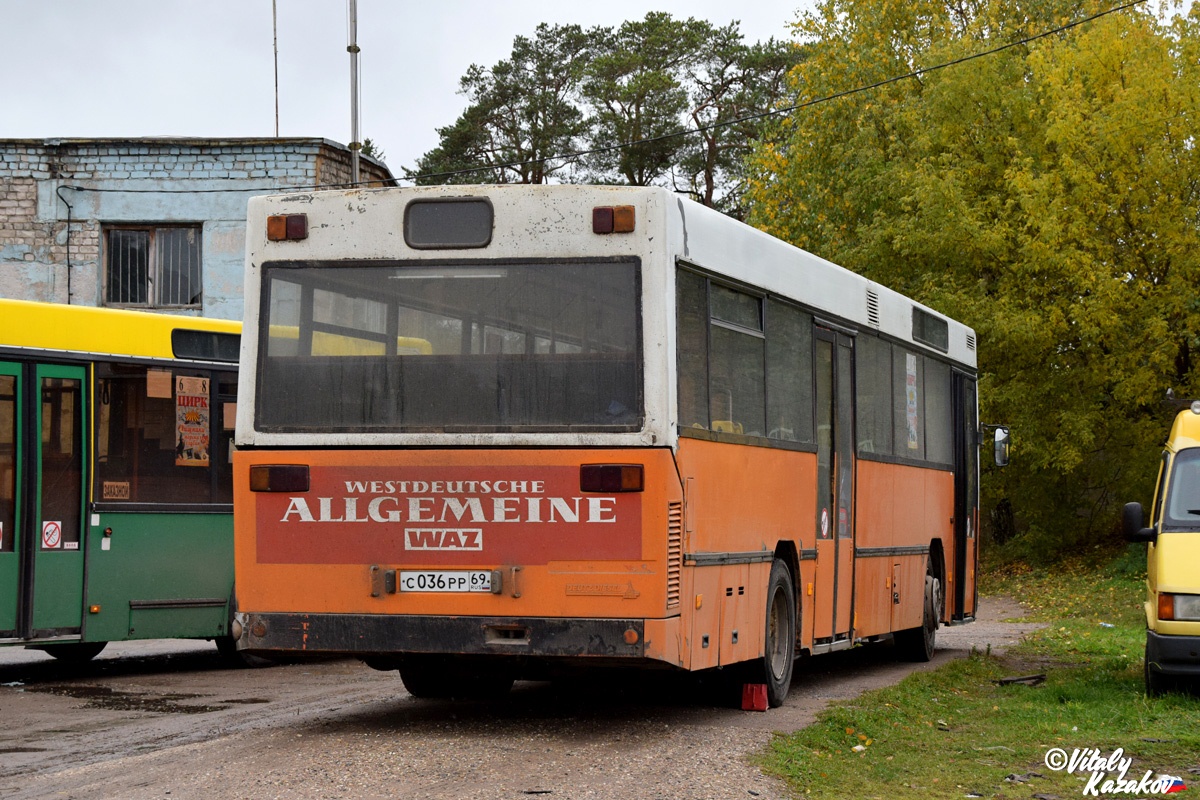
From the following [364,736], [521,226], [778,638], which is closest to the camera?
[364,736]

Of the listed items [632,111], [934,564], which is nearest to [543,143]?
[632,111]

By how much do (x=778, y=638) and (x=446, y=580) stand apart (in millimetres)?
3012

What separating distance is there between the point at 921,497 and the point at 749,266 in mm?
5431

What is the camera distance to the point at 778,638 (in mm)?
11594

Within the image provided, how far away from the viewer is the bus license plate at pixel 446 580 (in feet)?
31.0

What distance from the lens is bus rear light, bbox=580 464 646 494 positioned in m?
9.20

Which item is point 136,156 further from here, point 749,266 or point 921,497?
point 749,266

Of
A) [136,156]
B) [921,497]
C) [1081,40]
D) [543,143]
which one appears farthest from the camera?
[543,143]

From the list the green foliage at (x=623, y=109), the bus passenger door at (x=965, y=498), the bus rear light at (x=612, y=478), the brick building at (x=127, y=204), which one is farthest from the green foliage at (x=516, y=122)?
the bus rear light at (x=612, y=478)

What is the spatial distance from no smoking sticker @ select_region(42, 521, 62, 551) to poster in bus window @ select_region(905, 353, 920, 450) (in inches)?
284

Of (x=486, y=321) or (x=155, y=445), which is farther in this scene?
(x=155, y=445)

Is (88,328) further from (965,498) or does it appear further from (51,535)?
(965,498)

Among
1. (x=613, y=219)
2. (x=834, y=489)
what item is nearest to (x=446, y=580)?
(x=613, y=219)

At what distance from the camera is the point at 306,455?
9.68 metres
